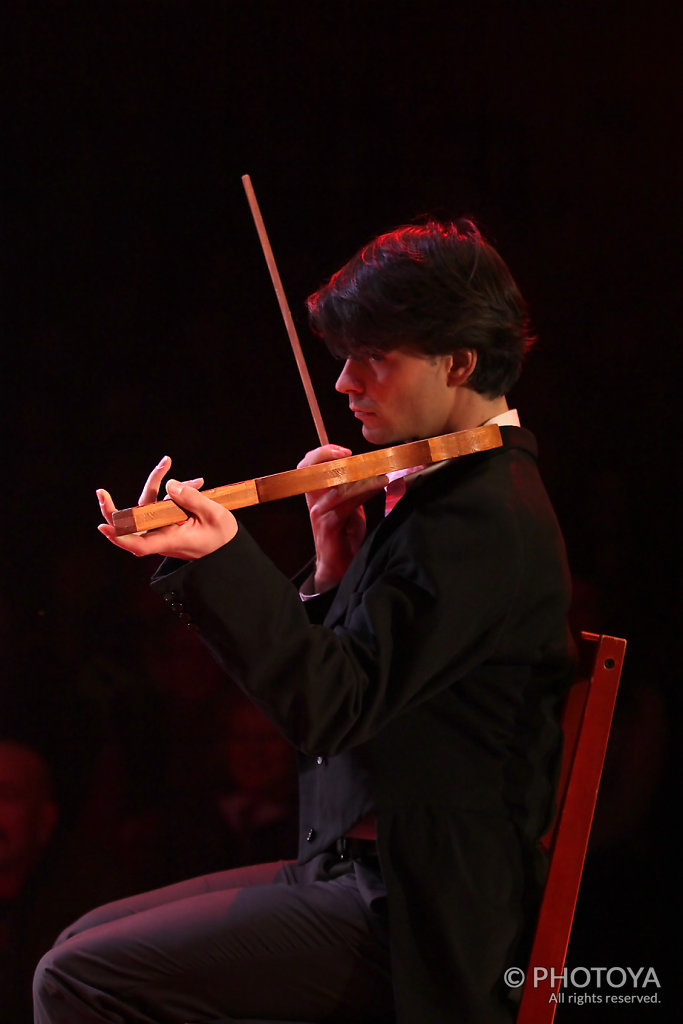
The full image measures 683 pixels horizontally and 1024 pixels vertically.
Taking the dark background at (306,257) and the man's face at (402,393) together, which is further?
the dark background at (306,257)

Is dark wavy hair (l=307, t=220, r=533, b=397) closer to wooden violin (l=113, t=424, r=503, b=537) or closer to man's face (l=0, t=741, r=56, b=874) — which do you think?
wooden violin (l=113, t=424, r=503, b=537)

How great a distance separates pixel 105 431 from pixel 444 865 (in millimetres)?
1095

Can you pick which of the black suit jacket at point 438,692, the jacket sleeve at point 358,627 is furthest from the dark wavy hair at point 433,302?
the jacket sleeve at point 358,627

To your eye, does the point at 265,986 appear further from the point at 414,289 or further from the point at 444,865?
the point at 414,289

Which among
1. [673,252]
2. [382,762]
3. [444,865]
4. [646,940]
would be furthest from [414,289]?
[646,940]

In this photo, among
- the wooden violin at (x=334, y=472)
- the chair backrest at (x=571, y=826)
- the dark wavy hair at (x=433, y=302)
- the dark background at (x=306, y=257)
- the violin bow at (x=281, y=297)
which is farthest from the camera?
the dark background at (x=306, y=257)

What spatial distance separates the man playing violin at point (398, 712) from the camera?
831 millimetres

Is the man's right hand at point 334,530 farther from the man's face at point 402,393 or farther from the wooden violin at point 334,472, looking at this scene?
the wooden violin at point 334,472

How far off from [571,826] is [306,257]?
1184 millimetres

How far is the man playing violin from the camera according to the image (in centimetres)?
83

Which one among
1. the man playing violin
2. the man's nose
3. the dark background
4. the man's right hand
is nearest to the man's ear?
the man playing violin

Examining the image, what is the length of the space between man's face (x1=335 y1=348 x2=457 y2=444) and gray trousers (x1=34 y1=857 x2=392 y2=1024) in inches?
20.5

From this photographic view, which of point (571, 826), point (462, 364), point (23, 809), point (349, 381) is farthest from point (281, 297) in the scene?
point (23, 809)

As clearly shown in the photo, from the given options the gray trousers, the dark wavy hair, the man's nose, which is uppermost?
the dark wavy hair
